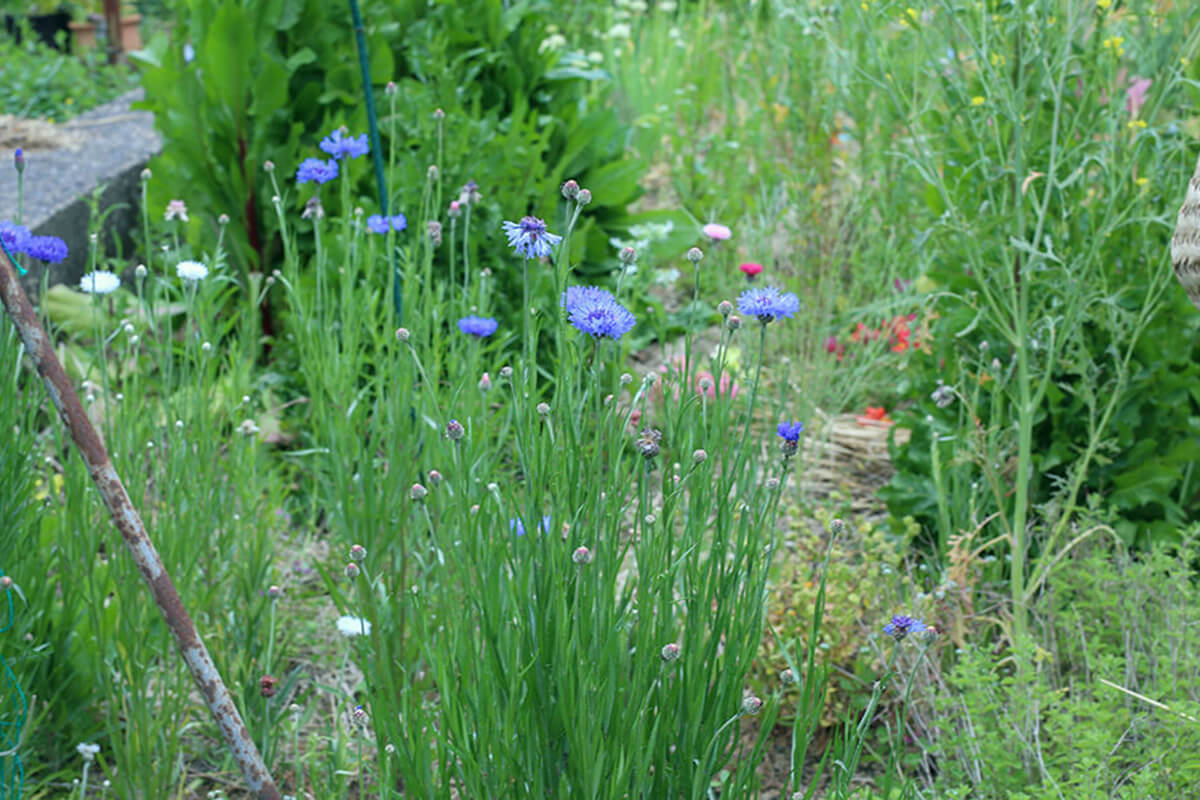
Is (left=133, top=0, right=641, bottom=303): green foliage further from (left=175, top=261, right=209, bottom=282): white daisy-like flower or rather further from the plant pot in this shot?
the plant pot

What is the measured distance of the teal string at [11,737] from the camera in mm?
1844

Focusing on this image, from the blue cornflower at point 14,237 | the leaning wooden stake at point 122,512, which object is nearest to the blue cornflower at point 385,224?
the blue cornflower at point 14,237

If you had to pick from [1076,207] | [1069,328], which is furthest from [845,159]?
[1069,328]

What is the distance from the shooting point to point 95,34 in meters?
9.26

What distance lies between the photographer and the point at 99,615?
2.09 metres

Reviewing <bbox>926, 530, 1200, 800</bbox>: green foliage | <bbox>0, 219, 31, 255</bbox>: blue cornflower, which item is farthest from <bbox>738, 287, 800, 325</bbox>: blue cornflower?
<bbox>0, 219, 31, 255</bbox>: blue cornflower

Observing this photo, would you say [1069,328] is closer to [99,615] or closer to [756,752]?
[756,752]

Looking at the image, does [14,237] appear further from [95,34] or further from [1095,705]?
[95,34]

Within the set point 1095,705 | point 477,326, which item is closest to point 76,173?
point 477,326

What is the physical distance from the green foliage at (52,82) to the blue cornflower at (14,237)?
5.46m

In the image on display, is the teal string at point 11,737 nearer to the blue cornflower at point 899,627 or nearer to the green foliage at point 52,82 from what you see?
the blue cornflower at point 899,627

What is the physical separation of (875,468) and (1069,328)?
121 centimetres

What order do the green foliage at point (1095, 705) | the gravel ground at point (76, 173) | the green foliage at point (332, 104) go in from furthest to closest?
the gravel ground at point (76, 173) → the green foliage at point (332, 104) → the green foliage at point (1095, 705)

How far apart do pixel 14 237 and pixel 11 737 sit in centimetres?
83
